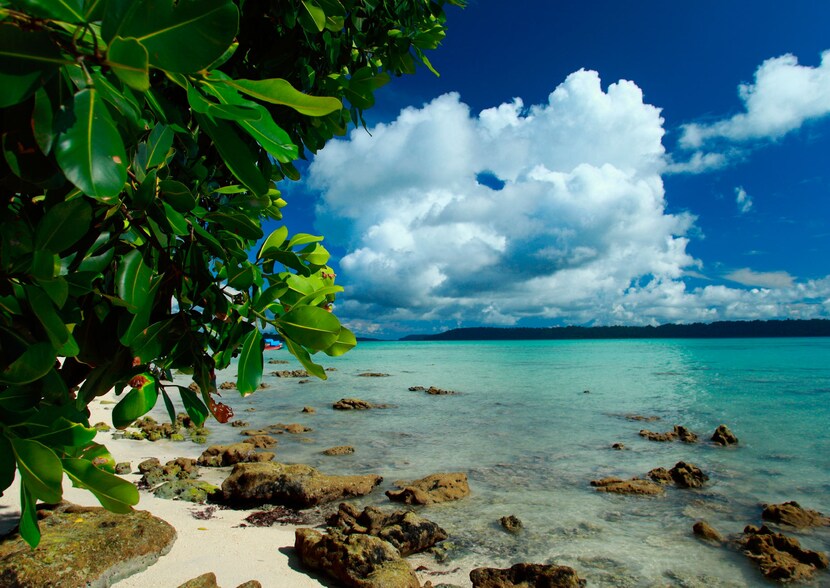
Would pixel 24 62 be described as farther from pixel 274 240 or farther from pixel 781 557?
pixel 781 557

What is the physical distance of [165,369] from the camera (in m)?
1.54

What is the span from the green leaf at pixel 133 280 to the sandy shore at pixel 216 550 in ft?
11.2

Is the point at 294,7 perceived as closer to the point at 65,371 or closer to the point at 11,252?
the point at 11,252

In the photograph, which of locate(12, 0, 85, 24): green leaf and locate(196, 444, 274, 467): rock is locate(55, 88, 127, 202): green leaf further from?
locate(196, 444, 274, 467): rock

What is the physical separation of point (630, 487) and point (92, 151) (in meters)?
9.38

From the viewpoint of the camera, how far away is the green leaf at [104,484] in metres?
1.03

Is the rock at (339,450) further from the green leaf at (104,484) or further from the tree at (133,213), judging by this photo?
the green leaf at (104,484)

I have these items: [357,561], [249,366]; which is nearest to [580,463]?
[357,561]

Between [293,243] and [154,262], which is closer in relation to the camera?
[154,262]

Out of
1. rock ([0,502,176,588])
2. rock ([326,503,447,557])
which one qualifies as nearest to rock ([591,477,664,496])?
rock ([326,503,447,557])

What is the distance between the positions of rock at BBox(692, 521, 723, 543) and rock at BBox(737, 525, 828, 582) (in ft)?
0.98

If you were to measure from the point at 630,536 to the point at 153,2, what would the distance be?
7.40 meters

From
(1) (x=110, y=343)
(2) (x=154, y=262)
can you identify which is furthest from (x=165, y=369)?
(2) (x=154, y=262)

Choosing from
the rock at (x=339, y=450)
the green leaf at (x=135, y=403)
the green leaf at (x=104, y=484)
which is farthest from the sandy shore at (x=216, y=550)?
the rock at (x=339, y=450)
